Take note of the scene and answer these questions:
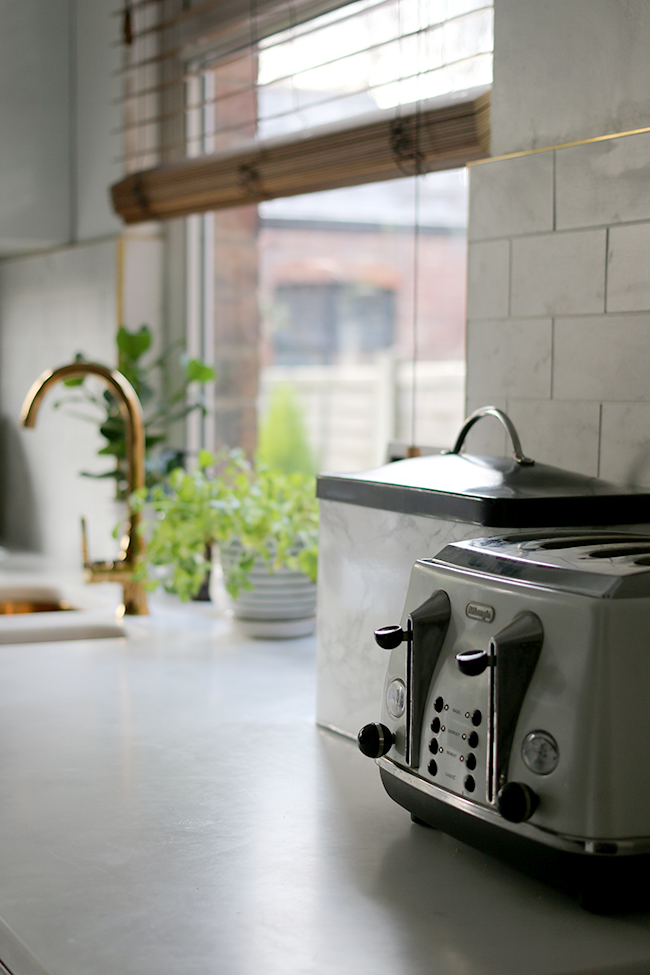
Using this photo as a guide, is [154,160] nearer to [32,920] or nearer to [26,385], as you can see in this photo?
[26,385]

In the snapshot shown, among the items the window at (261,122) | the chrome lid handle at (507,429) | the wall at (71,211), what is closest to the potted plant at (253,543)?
the window at (261,122)

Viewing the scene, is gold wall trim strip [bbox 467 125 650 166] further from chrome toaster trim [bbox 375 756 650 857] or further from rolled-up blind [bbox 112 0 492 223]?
chrome toaster trim [bbox 375 756 650 857]

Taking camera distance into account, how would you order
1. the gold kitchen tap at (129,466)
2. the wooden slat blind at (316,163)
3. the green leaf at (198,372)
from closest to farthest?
1. the wooden slat blind at (316,163)
2. the gold kitchen tap at (129,466)
3. the green leaf at (198,372)

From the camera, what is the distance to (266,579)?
5.27 ft

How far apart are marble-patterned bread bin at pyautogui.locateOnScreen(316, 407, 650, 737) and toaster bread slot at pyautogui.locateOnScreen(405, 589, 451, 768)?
0.37 feet

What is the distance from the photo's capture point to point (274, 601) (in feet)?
5.32

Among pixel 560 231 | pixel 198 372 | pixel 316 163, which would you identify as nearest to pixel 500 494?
pixel 560 231

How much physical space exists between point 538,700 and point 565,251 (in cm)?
58

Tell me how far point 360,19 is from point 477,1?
1.03ft

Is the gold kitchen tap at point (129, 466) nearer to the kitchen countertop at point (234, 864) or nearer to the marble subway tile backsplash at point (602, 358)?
the kitchen countertop at point (234, 864)

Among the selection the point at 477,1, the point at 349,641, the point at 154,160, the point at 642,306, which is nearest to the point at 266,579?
the point at 349,641

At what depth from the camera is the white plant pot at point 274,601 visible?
1.61 meters

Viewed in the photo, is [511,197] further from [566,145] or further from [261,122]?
[261,122]

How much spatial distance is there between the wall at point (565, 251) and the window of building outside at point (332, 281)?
0.63 ft
